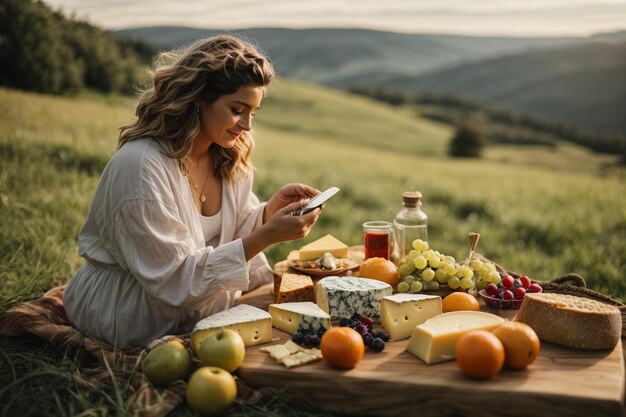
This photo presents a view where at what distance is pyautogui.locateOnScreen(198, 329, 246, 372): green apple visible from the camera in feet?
7.96

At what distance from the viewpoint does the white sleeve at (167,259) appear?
9.20ft

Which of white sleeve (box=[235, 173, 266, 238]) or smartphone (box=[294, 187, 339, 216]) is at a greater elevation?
smartphone (box=[294, 187, 339, 216])

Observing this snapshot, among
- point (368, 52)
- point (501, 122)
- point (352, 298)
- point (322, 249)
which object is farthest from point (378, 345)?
point (368, 52)

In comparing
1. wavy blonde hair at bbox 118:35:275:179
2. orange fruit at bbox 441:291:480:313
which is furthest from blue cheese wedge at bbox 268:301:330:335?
wavy blonde hair at bbox 118:35:275:179

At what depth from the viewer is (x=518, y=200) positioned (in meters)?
10.7

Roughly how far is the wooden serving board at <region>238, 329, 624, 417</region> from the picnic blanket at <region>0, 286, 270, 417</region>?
210mm

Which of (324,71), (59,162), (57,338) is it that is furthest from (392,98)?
(57,338)

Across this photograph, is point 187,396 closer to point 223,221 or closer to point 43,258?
point 223,221

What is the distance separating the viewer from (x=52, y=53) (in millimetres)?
13000

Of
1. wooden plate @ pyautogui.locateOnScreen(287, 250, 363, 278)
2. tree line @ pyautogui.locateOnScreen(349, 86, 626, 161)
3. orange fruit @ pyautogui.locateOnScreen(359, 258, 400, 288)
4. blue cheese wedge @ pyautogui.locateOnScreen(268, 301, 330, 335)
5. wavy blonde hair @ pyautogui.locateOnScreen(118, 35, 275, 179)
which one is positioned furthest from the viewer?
tree line @ pyautogui.locateOnScreen(349, 86, 626, 161)

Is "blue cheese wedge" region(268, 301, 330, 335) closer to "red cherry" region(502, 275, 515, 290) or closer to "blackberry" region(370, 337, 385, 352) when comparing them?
"blackberry" region(370, 337, 385, 352)

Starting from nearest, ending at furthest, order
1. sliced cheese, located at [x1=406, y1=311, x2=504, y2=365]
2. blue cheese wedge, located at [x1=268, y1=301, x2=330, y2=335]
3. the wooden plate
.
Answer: sliced cheese, located at [x1=406, y1=311, x2=504, y2=365], blue cheese wedge, located at [x1=268, y1=301, x2=330, y2=335], the wooden plate

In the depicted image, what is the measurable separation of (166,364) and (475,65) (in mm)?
97831

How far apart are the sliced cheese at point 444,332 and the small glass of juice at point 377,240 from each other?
101 cm
